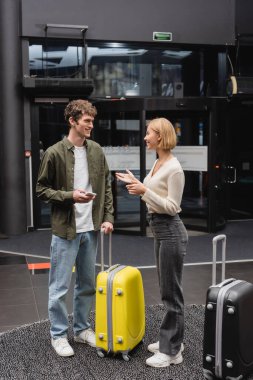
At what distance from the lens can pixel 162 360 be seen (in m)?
3.61

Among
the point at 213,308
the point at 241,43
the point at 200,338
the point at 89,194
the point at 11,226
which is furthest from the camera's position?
the point at 241,43

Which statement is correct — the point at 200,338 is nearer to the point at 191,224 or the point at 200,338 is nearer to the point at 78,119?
the point at 78,119

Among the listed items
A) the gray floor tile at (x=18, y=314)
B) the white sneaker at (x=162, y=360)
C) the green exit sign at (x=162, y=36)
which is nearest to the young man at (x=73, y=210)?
the white sneaker at (x=162, y=360)

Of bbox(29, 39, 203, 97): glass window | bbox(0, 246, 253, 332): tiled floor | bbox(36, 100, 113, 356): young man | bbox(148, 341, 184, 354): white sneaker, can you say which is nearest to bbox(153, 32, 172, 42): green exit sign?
bbox(29, 39, 203, 97): glass window

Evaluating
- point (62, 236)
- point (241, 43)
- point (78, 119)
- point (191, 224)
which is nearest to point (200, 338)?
point (62, 236)

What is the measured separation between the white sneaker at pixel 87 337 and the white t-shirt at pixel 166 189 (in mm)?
1189

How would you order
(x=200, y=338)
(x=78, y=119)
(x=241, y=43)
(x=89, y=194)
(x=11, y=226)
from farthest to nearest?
(x=241, y=43), (x=11, y=226), (x=200, y=338), (x=78, y=119), (x=89, y=194)

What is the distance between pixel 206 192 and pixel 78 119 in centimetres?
598

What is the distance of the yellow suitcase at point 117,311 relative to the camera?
360 cm

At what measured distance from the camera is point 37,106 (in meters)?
9.27

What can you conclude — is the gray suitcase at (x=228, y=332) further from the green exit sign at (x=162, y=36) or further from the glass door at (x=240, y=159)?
the green exit sign at (x=162, y=36)

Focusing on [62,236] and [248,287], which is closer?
[248,287]

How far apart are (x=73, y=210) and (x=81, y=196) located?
0.27m

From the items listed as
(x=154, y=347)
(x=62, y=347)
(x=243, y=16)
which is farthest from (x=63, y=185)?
(x=243, y=16)
